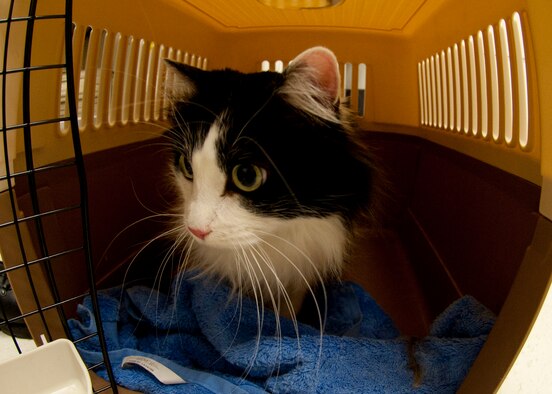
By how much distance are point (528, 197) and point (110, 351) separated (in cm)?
81

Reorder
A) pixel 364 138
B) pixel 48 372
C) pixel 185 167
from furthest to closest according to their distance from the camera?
pixel 364 138
pixel 185 167
pixel 48 372

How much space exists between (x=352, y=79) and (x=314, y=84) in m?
0.70

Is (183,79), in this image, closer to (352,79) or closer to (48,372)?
(48,372)

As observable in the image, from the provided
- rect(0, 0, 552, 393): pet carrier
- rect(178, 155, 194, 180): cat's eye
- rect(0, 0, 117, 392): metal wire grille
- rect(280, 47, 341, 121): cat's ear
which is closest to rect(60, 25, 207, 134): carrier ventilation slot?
rect(0, 0, 552, 393): pet carrier

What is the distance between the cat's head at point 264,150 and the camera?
0.72 meters

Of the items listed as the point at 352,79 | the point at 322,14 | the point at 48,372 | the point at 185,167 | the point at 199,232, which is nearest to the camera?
the point at 48,372

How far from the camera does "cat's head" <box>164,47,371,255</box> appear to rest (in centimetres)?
72

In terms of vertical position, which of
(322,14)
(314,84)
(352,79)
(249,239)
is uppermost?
(322,14)

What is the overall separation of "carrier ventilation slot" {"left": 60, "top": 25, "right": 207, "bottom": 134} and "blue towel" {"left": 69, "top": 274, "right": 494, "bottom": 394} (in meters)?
0.45

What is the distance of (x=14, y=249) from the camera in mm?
674

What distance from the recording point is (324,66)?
2.35 feet

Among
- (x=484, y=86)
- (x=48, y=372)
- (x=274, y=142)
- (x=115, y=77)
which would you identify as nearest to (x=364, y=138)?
(x=484, y=86)

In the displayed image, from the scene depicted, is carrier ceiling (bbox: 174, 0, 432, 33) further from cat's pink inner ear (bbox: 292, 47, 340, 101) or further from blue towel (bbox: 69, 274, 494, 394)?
blue towel (bbox: 69, 274, 494, 394)

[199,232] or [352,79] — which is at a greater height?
[352,79]
